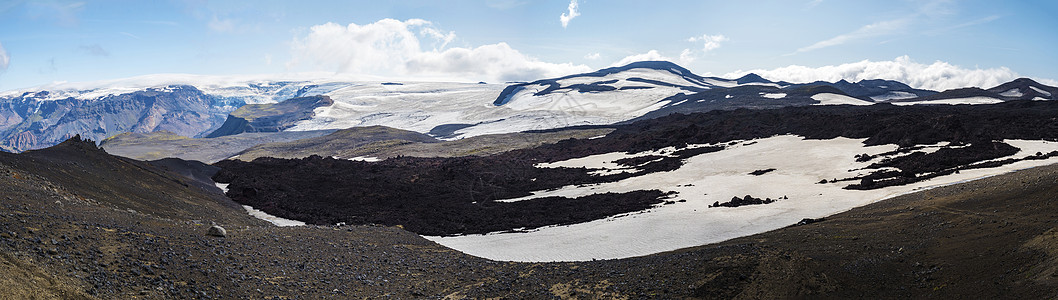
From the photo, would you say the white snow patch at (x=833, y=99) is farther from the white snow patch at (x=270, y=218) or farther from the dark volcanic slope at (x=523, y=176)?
the white snow patch at (x=270, y=218)

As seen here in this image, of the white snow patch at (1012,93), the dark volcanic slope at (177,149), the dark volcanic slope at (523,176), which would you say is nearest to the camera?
the dark volcanic slope at (523,176)

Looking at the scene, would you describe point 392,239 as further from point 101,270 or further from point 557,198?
point 557,198

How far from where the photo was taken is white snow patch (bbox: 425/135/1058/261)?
82.0 feet

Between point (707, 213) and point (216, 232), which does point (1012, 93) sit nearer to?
point (707, 213)

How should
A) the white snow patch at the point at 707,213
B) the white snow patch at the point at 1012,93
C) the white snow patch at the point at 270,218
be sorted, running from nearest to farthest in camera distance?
1. the white snow patch at the point at 707,213
2. the white snow patch at the point at 270,218
3. the white snow patch at the point at 1012,93

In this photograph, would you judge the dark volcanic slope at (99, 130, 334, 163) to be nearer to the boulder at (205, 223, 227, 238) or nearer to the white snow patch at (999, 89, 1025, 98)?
the boulder at (205, 223, 227, 238)

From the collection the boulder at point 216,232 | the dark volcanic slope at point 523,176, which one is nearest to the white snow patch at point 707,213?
the dark volcanic slope at point 523,176

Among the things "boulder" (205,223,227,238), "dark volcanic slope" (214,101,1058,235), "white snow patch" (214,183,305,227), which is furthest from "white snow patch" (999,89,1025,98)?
"boulder" (205,223,227,238)

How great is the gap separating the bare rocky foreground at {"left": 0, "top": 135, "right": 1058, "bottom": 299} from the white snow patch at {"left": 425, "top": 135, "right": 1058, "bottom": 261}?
12.5 feet

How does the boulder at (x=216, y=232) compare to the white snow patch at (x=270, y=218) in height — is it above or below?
above

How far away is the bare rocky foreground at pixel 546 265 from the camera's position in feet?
37.9

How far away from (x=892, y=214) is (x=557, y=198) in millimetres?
24576

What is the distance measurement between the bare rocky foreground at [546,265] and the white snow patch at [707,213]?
3797 mm

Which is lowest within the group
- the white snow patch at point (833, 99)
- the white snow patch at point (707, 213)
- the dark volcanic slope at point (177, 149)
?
the dark volcanic slope at point (177, 149)
